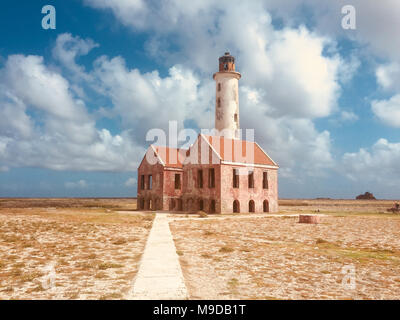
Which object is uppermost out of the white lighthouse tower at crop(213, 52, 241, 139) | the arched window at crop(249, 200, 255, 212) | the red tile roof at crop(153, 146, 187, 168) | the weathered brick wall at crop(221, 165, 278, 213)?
the white lighthouse tower at crop(213, 52, 241, 139)

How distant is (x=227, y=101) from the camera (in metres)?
39.2

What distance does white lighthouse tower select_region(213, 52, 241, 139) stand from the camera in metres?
39.0

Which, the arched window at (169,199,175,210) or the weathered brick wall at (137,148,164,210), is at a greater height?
the weathered brick wall at (137,148,164,210)

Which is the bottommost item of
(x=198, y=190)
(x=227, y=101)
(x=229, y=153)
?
(x=198, y=190)

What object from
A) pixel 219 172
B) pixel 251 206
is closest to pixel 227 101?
pixel 219 172

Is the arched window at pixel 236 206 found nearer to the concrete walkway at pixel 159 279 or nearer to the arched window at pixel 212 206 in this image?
the arched window at pixel 212 206

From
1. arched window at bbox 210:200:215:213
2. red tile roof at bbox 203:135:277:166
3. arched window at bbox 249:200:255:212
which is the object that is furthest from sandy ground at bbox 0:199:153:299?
arched window at bbox 249:200:255:212

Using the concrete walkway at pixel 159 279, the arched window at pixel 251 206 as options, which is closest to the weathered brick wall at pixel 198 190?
the arched window at pixel 251 206

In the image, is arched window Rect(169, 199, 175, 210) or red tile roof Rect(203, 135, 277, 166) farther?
arched window Rect(169, 199, 175, 210)

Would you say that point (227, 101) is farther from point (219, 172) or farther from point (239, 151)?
point (219, 172)

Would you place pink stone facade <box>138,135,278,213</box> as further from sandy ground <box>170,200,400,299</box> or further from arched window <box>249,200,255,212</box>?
sandy ground <box>170,200,400,299</box>

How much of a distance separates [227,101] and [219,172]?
12.2 meters
